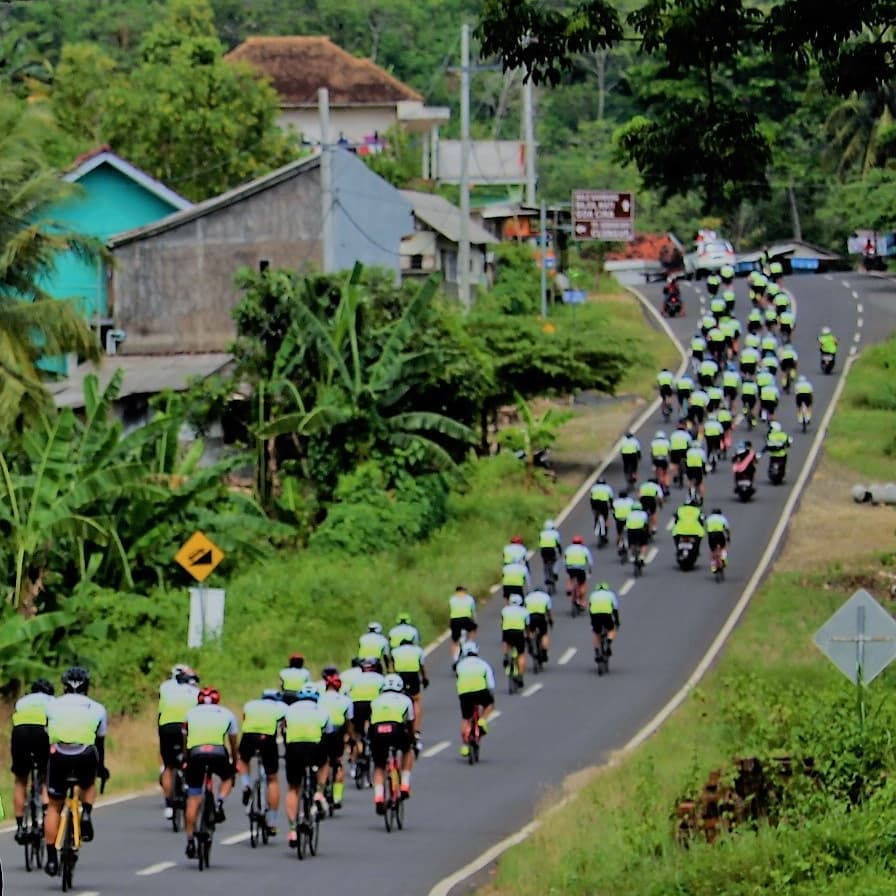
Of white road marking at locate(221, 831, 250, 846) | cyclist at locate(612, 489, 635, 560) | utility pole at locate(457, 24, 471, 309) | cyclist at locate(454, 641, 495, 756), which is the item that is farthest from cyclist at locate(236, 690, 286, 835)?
utility pole at locate(457, 24, 471, 309)

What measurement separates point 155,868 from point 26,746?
173 centimetres

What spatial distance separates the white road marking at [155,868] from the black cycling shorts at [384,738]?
2.92 metres

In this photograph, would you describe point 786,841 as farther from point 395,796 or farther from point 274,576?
point 274,576

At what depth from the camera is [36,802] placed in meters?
20.9

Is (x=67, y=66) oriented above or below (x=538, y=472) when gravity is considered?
above

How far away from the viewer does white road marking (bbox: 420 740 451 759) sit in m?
28.8

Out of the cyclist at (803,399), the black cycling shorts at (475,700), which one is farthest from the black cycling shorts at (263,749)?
the cyclist at (803,399)

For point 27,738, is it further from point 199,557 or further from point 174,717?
point 199,557

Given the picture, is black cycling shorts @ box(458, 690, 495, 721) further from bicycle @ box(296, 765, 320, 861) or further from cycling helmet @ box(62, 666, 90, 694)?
cycling helmet @ box(62, 666, 90, 694)

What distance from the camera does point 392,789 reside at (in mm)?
22656

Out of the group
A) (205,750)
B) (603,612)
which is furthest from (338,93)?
(205,750)

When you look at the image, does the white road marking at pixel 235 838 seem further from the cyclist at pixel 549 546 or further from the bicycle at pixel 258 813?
the cyclist at pixel 549 546

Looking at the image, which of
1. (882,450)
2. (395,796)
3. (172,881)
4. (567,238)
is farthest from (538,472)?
(567,238)

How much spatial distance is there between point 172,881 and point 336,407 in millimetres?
24822
